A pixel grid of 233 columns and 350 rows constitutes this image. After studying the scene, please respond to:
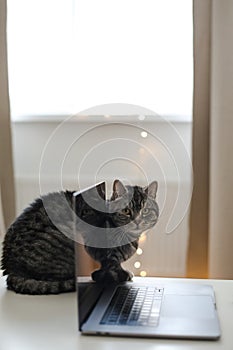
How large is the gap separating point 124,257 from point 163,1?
1.34 m

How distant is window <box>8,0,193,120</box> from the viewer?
2250 millimetres

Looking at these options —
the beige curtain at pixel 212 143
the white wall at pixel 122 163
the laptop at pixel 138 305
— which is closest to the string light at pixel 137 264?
the white wall at pixel 122 163

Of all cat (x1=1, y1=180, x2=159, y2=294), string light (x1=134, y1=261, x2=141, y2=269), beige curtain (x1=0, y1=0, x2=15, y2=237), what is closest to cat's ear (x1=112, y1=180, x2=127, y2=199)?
cat (x1=1, y1=180, x2=159, y2=294)

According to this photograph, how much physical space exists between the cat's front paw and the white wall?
23 centimetres

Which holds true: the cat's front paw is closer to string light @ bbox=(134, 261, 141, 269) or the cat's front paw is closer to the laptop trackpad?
the laptop trackpad

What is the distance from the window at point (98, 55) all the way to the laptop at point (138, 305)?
110 centimetres

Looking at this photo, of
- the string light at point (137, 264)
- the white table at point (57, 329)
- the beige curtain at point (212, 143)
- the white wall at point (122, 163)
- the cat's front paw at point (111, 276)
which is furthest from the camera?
the string light at point (137, 264)

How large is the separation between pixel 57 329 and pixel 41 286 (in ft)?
0.67

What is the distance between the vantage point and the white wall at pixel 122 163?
1.47 meters

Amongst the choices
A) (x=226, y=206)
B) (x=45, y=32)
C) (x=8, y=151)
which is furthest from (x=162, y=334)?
(x=45, y=32)

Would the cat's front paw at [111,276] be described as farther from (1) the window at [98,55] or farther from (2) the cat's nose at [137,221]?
(1) the window at [98,55]

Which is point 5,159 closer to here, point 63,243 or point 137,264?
point 137,264

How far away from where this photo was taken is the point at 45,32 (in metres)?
2.37

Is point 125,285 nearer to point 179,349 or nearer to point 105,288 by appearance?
point 105,288
